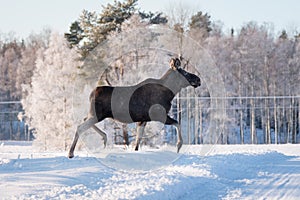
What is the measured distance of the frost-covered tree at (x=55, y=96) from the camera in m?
30.8

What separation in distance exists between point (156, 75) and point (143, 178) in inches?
96.0

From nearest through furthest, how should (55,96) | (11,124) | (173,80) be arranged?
(173,80)
(55,96)
(11,124)

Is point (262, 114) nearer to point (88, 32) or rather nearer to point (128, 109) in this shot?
point (88, 32)

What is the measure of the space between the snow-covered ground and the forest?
1.32m

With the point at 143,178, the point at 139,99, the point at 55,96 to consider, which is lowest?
the point at 143,178

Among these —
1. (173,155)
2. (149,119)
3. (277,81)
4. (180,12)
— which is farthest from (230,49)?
(149,119)

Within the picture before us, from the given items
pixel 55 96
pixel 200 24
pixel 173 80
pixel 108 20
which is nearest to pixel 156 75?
pixel 173 80

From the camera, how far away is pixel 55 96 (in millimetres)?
31219

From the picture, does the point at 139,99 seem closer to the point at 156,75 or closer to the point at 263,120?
the point at 156,75

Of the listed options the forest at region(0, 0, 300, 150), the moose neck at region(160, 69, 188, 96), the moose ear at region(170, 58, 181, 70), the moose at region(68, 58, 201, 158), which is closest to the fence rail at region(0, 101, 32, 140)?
the forest at region(0, 0, 300, 150)

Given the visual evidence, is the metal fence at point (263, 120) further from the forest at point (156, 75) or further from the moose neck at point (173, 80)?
the moose neck at point (173, 80)

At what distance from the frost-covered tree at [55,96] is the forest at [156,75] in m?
0.07

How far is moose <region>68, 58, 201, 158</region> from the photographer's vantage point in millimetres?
8445

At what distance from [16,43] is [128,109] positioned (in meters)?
70.3
